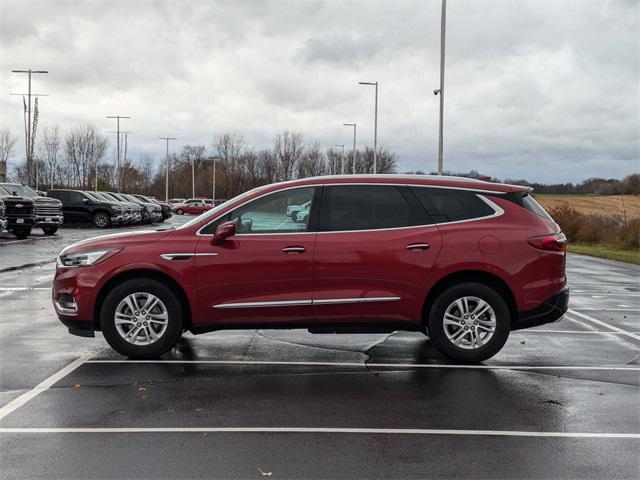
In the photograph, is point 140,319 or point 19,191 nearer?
point 140,319

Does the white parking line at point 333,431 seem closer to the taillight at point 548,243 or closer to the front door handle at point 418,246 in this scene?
the front door handle at point 418,246

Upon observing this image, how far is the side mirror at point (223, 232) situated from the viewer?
735cm

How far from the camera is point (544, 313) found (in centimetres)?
759

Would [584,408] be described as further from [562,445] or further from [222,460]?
[222,460]

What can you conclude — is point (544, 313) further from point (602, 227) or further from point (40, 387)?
point (602, 227)

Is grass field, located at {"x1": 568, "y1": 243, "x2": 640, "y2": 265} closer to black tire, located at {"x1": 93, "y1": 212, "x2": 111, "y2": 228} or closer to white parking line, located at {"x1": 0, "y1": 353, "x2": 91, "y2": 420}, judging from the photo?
white parking line, located at {"x1": 0, "y1": 353, "x2": 91, "y2": 420}

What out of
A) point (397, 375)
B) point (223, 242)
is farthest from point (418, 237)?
point (223, 242)

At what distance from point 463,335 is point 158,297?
3026 mm

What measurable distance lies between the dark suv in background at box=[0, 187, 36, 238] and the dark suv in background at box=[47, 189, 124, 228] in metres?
10.6

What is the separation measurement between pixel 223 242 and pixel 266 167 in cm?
9393

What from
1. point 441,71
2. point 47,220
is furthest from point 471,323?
point 47,220

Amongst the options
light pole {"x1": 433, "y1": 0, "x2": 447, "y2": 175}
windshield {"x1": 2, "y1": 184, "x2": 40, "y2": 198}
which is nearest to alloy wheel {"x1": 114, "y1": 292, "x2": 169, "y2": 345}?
light pole {"x1": 433, "y1": 0, "x2": 447, "y2": 175}

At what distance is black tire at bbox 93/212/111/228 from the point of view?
1547 inches

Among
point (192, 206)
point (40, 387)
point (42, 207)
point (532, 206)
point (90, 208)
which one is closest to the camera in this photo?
point (40, 387)
